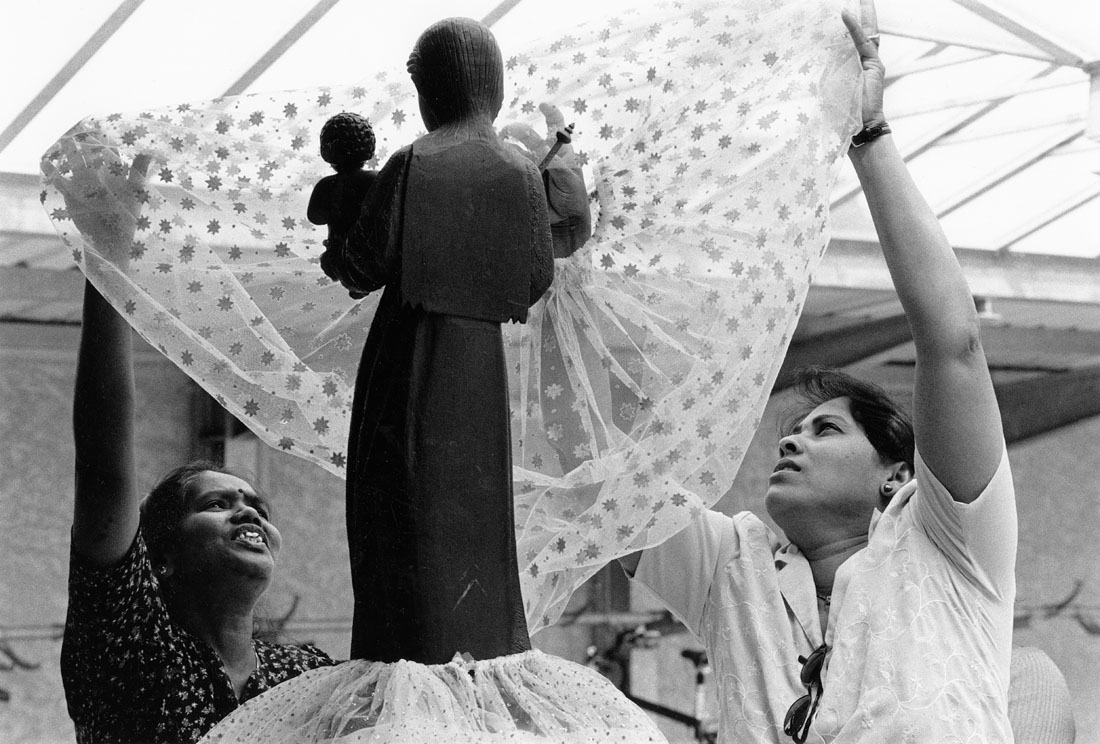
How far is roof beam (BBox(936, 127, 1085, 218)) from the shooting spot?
5.44m

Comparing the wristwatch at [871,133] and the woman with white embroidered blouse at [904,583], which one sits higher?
the wristwatch at [871,133]

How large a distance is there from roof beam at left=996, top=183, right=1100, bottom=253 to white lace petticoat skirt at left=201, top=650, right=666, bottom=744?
Answer: 5.20 meters

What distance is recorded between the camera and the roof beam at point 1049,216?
226 inches

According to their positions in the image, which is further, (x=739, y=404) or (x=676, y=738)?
(x=676, y=738)

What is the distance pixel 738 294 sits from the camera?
131 centimetres

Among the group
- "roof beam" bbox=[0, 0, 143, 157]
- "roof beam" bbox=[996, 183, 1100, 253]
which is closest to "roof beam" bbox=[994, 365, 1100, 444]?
"roof beam" bbox=[996, 183, 1100, 253]

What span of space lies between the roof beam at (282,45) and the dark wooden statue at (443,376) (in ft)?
7.55

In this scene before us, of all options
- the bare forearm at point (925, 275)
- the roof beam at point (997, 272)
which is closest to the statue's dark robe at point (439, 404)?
the bare forearm at point (925, 275)

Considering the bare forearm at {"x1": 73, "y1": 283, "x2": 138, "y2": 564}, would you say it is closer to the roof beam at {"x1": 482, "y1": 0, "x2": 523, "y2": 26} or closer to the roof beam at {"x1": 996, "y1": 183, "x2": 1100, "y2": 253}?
the roof beam at {"x1": 482, "y1": 0, "x2": 523, "y2": 26}

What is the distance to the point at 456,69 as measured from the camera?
1.11m

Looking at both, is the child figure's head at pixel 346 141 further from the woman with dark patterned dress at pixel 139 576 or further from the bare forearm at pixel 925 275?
the bare forearm at pixel 925 275

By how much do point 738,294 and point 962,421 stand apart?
232 millimetres

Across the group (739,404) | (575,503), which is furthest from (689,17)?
(575,503)

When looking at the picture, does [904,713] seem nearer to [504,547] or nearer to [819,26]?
[504,547]
